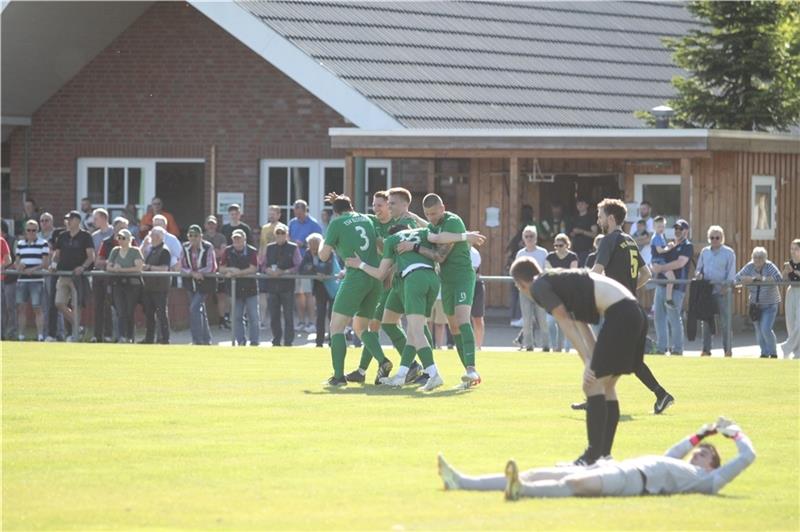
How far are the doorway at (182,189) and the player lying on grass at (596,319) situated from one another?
23.2 m

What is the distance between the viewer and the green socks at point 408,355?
57.1 ft

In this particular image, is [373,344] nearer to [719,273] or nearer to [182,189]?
[719,273]

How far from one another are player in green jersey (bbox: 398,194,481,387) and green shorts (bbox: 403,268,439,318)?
228 mm

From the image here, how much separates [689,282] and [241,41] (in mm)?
11145

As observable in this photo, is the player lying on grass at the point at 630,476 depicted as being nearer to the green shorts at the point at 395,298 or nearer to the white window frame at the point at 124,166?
the green shorts at the point at 395,298

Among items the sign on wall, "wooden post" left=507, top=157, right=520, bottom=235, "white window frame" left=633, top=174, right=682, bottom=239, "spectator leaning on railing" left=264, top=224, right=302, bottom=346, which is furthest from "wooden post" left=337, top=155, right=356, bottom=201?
Result: "white window frame" left=633, top=174, right=682, bottom=239

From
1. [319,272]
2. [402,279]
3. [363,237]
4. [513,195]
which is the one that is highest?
[513,195]

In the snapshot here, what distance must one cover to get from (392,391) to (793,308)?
8.12 m

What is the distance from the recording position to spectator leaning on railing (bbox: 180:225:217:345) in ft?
82.8

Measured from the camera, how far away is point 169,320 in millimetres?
25969

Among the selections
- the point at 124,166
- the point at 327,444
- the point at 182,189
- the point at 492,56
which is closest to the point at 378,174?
the point at 182,189

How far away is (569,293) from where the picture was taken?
1102cm

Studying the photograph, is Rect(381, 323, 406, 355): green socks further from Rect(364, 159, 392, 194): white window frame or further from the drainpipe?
Rect(364, 159, 392, 194): white window frame

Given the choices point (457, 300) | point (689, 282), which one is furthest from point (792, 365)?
point (457, 300)
